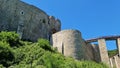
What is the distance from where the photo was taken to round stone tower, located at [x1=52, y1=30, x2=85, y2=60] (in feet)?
102

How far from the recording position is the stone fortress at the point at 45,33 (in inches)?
1251

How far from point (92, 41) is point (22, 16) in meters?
9.06

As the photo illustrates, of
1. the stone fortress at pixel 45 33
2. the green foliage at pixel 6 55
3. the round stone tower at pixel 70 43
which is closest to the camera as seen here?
the green foliage at pixel 6 55

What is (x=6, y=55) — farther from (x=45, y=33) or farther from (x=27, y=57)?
A: (x=45, y=33)

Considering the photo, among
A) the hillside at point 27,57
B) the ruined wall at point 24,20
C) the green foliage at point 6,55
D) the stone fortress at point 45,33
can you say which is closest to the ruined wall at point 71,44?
the stone fortress at point 45,33

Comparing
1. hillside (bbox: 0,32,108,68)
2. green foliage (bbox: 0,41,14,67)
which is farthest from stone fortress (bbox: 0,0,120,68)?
green foliage (bbox: 0,41,14,67)

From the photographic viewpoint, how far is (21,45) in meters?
28.6

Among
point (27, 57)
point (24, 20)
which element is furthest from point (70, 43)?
point (27, 57)

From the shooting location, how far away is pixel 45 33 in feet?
123

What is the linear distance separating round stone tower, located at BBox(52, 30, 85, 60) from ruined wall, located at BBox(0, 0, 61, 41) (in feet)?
12.7

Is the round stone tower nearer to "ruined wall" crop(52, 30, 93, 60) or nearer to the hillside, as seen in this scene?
"ruined wall" crop(52, 30, 93, 60)

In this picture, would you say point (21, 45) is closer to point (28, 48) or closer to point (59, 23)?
point (28, 48)

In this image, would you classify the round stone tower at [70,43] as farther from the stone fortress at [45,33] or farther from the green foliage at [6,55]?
the green foliage at [6,55]

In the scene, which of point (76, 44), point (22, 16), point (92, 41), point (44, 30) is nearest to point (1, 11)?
point (22, 16)
